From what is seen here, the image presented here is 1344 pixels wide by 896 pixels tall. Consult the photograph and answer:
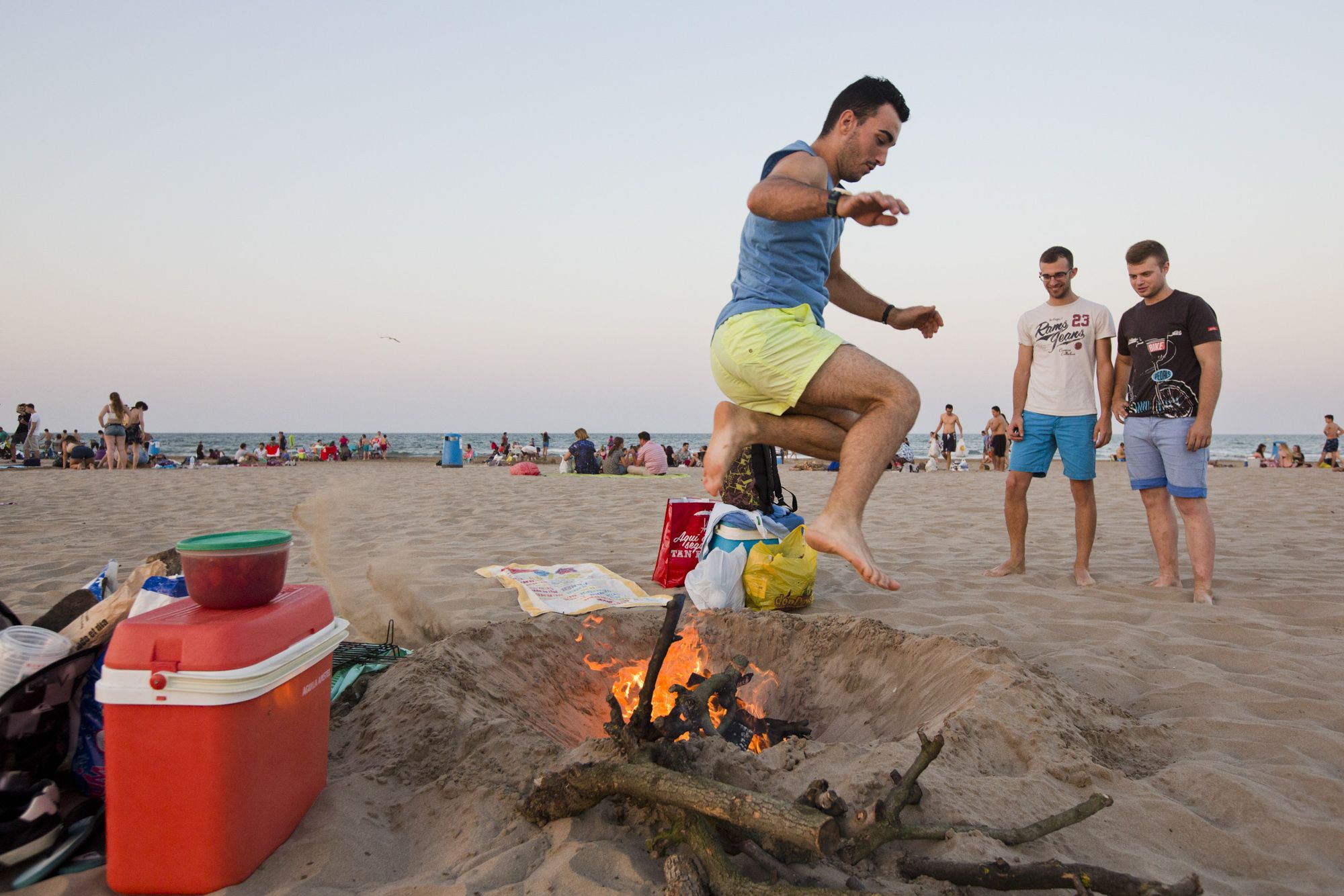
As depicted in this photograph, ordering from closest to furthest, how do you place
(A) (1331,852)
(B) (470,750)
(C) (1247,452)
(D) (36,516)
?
1. (A) (1331,852)
2. (B) (470,750)
3. (D) (36,516)
4. (C) (1247,452)

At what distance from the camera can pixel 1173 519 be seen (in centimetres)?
425

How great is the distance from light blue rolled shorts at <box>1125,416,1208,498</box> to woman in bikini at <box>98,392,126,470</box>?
16.3 metres

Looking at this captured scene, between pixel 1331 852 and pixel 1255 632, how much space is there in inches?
72.9

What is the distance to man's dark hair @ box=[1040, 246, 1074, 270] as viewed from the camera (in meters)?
4.51

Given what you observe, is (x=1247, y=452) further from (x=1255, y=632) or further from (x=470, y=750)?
(x=470, y=750)

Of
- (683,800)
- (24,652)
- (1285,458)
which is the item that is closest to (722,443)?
(683,800)

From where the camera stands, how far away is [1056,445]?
181 inches

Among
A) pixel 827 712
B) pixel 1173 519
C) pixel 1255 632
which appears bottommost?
pixel 827 712

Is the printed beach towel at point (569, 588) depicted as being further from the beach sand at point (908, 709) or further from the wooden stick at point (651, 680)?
the wooden stick at point (651, 680)

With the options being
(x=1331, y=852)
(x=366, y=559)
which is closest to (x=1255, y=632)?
(x=1331, y=852)

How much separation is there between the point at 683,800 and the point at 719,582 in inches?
85.5

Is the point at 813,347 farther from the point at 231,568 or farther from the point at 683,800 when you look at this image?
the point at 231,568

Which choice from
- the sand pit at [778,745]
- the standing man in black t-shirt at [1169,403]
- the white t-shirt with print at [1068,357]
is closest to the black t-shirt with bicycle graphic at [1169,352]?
the standing man in black t-shirt at [1169,403]

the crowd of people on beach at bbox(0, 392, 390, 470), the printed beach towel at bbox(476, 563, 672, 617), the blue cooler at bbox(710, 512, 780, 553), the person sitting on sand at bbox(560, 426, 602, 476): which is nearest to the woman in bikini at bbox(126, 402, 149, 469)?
the crowd of people on beach at bbox(0, 392, 390, 470)
